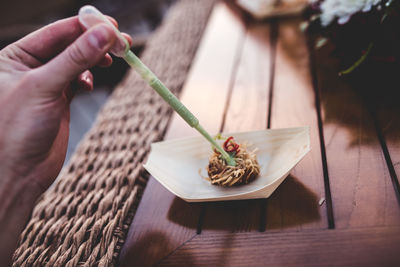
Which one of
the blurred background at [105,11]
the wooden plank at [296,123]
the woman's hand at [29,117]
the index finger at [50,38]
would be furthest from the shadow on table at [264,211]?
the blurred background at [105,11]

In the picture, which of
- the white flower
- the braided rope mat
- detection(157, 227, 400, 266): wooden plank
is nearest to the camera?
detection(157, 227, 400, 266): wooden plank

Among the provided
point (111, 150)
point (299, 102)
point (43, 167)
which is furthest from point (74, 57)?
point (299, 102)

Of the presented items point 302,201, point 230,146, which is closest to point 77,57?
point 230,146

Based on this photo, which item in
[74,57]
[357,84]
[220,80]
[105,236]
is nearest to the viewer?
[74,57]

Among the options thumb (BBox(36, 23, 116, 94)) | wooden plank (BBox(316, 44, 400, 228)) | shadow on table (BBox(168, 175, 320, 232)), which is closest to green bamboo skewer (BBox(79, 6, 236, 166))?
thumb (BBox(36, 23, 116, 94))

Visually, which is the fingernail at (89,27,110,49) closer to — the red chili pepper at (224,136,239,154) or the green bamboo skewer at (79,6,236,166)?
the green bamboo skewer at (79,6,236,166)

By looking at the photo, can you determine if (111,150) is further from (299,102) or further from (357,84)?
(357,84)

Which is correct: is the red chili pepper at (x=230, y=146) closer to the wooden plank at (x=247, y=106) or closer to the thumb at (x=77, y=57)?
the wooden plank at (x=247, y=106)
